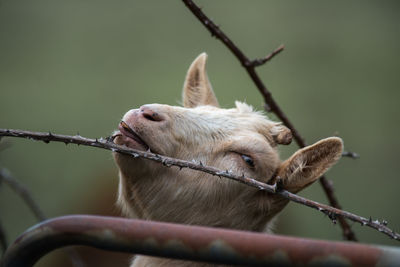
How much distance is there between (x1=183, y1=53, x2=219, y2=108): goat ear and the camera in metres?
3.50

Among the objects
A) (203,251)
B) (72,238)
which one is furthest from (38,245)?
(203,251)

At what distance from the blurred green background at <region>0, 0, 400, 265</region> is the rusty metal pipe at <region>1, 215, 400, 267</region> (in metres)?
9.69

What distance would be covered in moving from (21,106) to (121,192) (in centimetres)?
1104

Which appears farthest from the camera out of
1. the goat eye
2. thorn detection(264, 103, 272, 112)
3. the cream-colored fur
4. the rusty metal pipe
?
thorn detection(264, 103, 272, 112)

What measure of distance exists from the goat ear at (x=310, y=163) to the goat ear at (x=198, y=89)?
881 mm

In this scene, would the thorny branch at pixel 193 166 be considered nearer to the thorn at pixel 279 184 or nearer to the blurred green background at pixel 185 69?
the thorn at pixel 279 184

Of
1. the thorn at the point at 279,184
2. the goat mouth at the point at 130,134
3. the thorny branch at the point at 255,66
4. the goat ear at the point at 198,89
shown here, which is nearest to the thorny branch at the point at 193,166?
the thorn at the point at 279,184

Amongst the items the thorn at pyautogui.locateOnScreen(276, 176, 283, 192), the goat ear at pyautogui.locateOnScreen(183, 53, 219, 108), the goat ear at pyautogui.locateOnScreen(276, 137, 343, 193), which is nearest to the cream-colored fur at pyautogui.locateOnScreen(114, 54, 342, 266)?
the goat ear at pyautogui.locateOnScreen(276, 137, 343, 193)

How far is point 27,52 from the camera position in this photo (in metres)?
14.8

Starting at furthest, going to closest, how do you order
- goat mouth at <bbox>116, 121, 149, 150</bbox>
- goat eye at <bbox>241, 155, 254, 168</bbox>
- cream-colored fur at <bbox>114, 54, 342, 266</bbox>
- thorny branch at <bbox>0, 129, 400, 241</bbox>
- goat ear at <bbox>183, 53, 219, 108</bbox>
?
goat ear at <bbox>183, 53, 219, 108</bbox>
goat eye at <bbox>241, 155, 254, 168</bbox>
cream-colored fur at <bbox>114, 54, 342, 266</bbox>
goat mouth at <bbox>116, 121, 149, 150</bbox>
thorny branch at <bbox>0, 129, 400, 241</bbox>

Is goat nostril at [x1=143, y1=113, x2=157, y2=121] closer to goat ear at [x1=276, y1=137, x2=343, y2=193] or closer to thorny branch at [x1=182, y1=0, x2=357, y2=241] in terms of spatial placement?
thorny branch at [x1=182, y1=0, x2=357, y2=241]

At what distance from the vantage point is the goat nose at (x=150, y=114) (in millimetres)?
2473

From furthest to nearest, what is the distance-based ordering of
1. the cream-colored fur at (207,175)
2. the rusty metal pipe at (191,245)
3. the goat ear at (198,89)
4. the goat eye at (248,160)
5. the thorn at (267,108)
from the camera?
the goat ear at (198,89), the thorn at (267,108), the goat eye at (248,160), the cream-colored fur at (207,175), the rusty metal pipe at (191,245)

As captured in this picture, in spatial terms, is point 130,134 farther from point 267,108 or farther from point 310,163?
point 267,108
